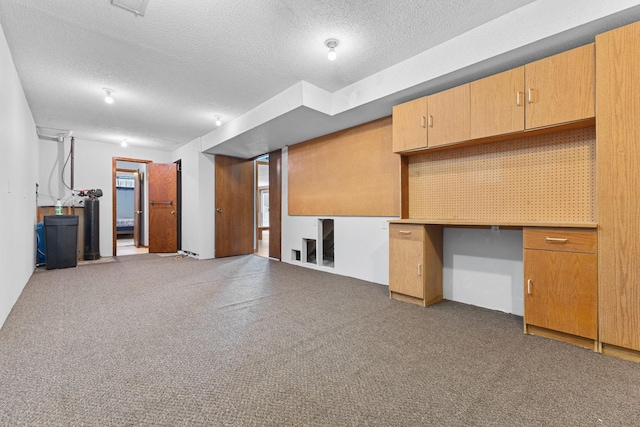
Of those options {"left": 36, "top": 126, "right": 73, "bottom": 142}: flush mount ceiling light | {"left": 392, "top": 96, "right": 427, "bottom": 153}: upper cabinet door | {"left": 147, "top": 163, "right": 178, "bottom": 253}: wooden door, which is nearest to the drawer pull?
{"left": 392, "top": 96, "right": 427, "bottom": 153}: upper cabinet door

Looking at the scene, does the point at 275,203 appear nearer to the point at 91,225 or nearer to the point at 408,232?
the point at 408,232

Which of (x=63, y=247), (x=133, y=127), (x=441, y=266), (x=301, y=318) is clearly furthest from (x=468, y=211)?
(x=63, y=247)

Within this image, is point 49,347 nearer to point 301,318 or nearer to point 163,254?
point 301,318

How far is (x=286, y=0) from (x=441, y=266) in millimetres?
2810

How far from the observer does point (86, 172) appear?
20.1ft

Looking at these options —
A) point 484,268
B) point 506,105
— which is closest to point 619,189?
point 506,105

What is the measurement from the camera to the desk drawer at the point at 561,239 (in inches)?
76.4

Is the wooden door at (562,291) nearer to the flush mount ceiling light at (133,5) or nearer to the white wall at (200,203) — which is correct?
the flush mount ceiling light at (133,5)

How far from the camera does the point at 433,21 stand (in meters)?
2.32

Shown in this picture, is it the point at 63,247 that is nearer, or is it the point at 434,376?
the point at 434,376

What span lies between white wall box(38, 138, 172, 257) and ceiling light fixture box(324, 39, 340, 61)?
604cm

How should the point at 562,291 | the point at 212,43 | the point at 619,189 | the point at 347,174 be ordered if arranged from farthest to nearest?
the point at 347,174 → the point at 212,43 → the point at 562,291 → the point at 619,189

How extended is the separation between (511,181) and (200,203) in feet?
17.5

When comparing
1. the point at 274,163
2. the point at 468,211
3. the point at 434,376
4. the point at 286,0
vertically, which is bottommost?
the point at 434,376
